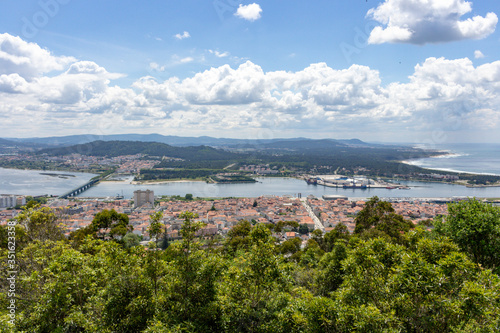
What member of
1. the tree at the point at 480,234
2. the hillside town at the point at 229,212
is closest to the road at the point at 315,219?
the hillside town at the point at 229,212

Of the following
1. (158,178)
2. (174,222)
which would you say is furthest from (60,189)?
(174,222)

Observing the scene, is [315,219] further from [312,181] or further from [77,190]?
[77,190]

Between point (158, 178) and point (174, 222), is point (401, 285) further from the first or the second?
point (158, 178)

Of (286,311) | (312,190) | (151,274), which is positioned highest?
(151,274)

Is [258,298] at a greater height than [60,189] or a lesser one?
greater

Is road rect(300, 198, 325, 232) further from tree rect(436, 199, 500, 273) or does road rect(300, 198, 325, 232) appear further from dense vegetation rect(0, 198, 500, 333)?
dense vegetation rect(0, 198, 500, 333)

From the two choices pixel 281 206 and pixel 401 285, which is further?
pixel 281 206
